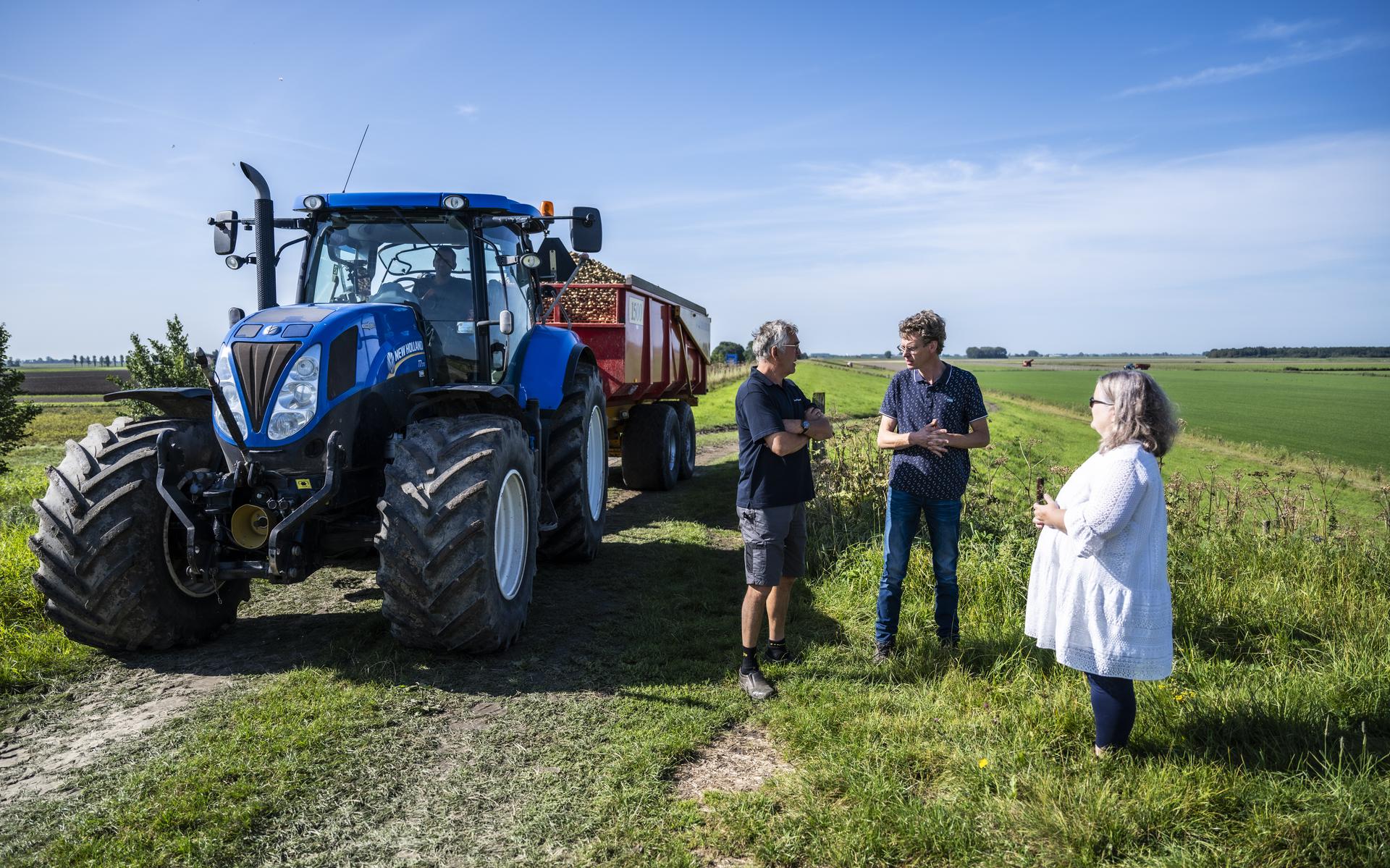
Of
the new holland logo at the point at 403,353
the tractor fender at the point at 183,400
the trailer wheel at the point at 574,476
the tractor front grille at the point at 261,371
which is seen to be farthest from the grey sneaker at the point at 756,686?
the tractor fender at the point at 183,400

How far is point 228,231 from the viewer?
5816 mm

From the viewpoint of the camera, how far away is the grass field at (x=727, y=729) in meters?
2.97

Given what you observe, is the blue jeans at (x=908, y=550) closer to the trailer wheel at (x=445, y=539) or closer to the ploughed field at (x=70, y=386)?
the trailer wheel at (x=445, y=539)

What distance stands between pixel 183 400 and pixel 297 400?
1.28m

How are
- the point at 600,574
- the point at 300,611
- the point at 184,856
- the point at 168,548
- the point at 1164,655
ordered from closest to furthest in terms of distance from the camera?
1. the point at 184,856
2. the point at 1164,655
3. the point at 168,548
4. the point at 300,611
5. the point at 600,574

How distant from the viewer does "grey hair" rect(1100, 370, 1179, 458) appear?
3.17 m

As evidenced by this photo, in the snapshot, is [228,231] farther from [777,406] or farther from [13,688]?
[777,406]

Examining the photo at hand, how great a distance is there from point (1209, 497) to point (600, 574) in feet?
16.3

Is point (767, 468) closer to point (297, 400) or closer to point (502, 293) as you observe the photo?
point (297, 400)

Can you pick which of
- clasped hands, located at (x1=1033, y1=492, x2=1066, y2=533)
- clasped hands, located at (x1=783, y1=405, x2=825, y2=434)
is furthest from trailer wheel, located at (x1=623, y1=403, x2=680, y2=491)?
clasped hands, located at (x1=1033, y1=492, x2=1066, y2=533)

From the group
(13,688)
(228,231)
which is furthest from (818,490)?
(13,688)

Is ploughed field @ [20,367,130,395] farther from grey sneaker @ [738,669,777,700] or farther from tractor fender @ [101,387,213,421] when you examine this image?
grey sneaker @ [738,669,777,700]

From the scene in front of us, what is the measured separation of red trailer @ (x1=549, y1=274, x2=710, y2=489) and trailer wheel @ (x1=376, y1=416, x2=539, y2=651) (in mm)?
3737

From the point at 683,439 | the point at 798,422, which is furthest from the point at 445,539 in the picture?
the point at 683,439
